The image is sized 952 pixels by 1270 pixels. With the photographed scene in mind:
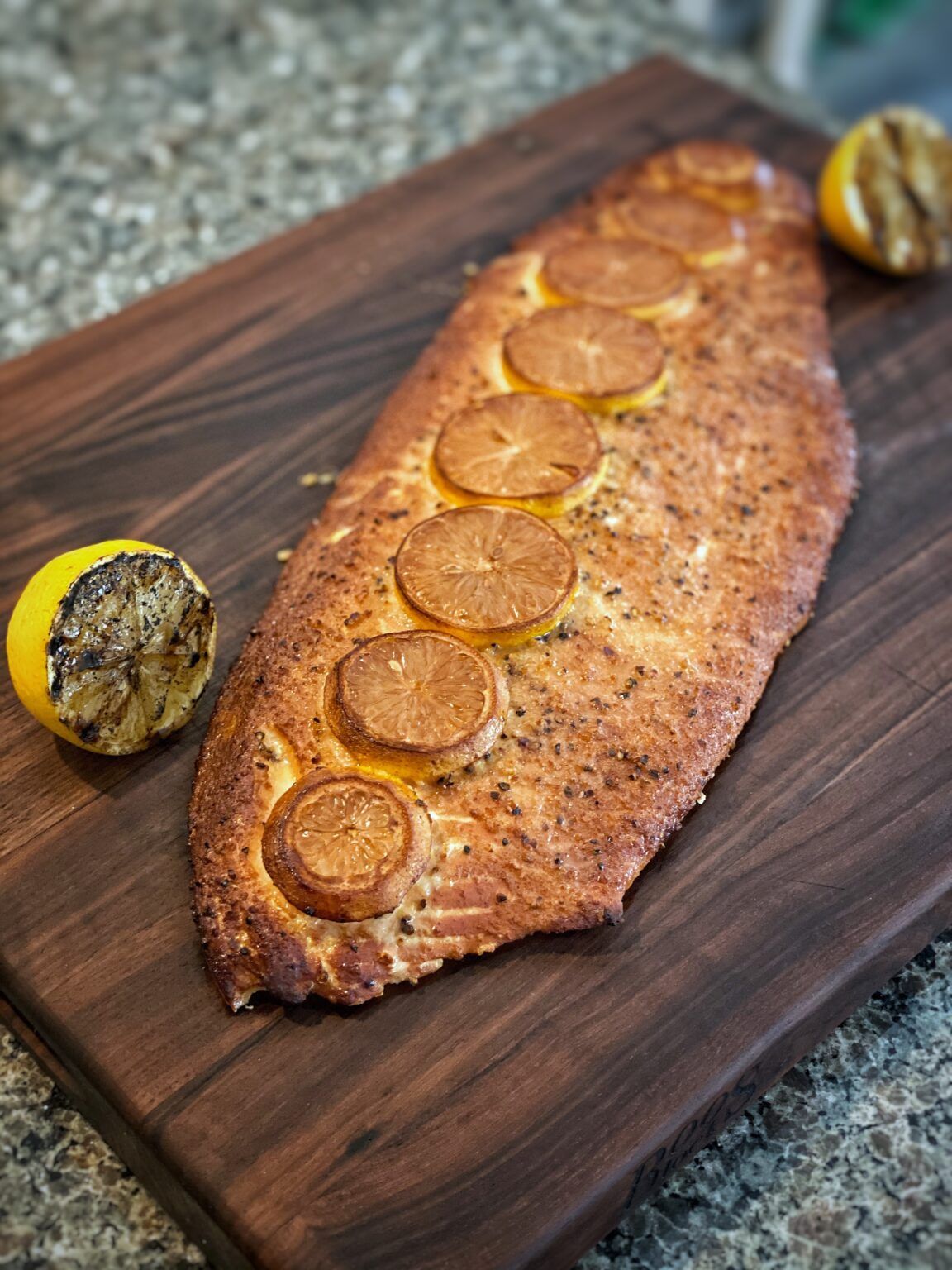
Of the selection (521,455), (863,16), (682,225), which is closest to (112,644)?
(521,455)

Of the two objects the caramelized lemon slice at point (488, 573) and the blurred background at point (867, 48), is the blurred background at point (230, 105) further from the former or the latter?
the caramelized lemon slice at point (488, 573)

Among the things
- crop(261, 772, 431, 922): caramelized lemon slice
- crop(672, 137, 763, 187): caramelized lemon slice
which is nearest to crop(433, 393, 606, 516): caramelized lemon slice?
crop(261, 772, 431, 922): caramelized lemon slice

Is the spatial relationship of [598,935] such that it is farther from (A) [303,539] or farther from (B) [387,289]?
(B) [387,289]

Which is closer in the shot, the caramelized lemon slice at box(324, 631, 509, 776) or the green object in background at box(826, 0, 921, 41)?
the caramelized lemon slice at box(324, 631, 509, 776)

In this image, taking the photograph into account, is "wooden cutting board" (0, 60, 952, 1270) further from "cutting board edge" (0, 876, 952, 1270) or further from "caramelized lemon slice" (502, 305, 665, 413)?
"caramelized lemon slice" (502, 305, 665, 413)

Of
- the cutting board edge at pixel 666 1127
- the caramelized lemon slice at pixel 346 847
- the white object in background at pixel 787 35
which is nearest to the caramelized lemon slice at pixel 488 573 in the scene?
the caramelized lemon slice at pixel 346 847
